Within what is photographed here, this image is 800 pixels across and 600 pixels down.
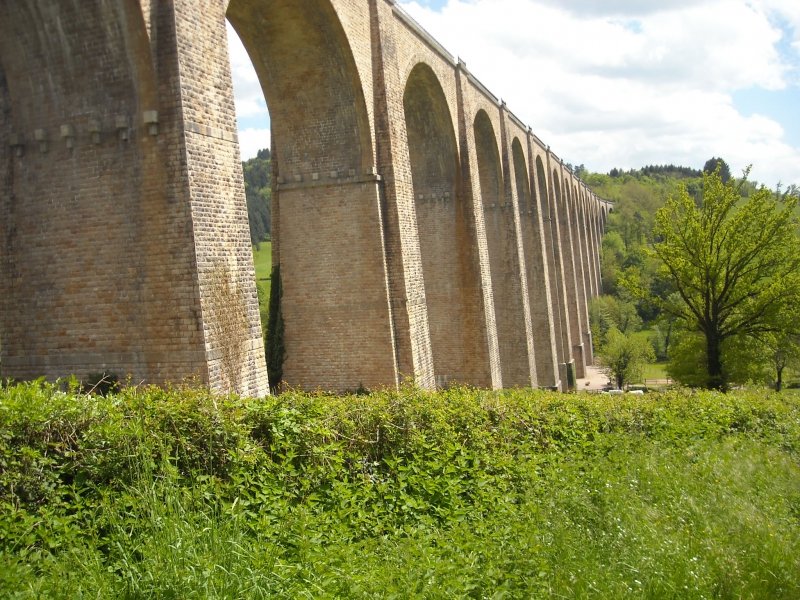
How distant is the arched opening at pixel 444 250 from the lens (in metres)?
17.6

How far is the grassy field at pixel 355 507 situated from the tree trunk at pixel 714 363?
1164cm

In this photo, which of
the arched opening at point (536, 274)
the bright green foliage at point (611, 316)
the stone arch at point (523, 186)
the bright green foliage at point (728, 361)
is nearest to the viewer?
the bright green foliage at point (728, 361)

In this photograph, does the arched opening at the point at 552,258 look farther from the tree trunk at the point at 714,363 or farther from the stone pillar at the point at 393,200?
the stone pillar at the point at 393,200

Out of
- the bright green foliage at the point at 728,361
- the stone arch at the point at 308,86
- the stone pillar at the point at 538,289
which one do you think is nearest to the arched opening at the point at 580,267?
the stone pillar at the point at 538,289

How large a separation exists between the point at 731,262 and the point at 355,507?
15.8 metres

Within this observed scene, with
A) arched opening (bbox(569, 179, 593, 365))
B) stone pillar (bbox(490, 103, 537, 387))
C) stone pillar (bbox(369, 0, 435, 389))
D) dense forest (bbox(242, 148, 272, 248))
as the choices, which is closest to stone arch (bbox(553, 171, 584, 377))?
arched opening (bbox(569, 179, 593, 365))

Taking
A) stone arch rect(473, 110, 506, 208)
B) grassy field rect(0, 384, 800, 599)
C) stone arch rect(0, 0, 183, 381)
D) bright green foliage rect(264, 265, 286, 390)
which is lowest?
grassy field rect(0, 384, 800, 599)

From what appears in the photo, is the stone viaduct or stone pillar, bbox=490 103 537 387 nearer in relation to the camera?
the stone viaduct

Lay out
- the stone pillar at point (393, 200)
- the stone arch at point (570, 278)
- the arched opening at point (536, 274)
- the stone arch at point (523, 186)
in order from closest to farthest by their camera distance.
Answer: the stone pillar at point (393, 200) < the arched opening at point (536, 274) < the stone arch at point (523, 186) < the stone arch at point (570, 278)

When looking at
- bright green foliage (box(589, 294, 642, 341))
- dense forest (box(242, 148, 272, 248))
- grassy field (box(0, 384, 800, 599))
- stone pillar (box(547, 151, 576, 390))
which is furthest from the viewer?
dense forest (box(242, 148, 272, 248))

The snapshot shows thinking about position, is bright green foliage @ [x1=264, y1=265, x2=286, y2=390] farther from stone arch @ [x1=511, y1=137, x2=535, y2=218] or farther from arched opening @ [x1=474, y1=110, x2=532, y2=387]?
stone arch @ [x1=511, y1=137, x2=535, y2=218]

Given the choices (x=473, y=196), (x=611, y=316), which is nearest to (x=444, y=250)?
(x=473, y=196)

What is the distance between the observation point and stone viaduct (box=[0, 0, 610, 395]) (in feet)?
24.3

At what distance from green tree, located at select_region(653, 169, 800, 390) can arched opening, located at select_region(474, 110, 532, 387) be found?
15.9 ft
